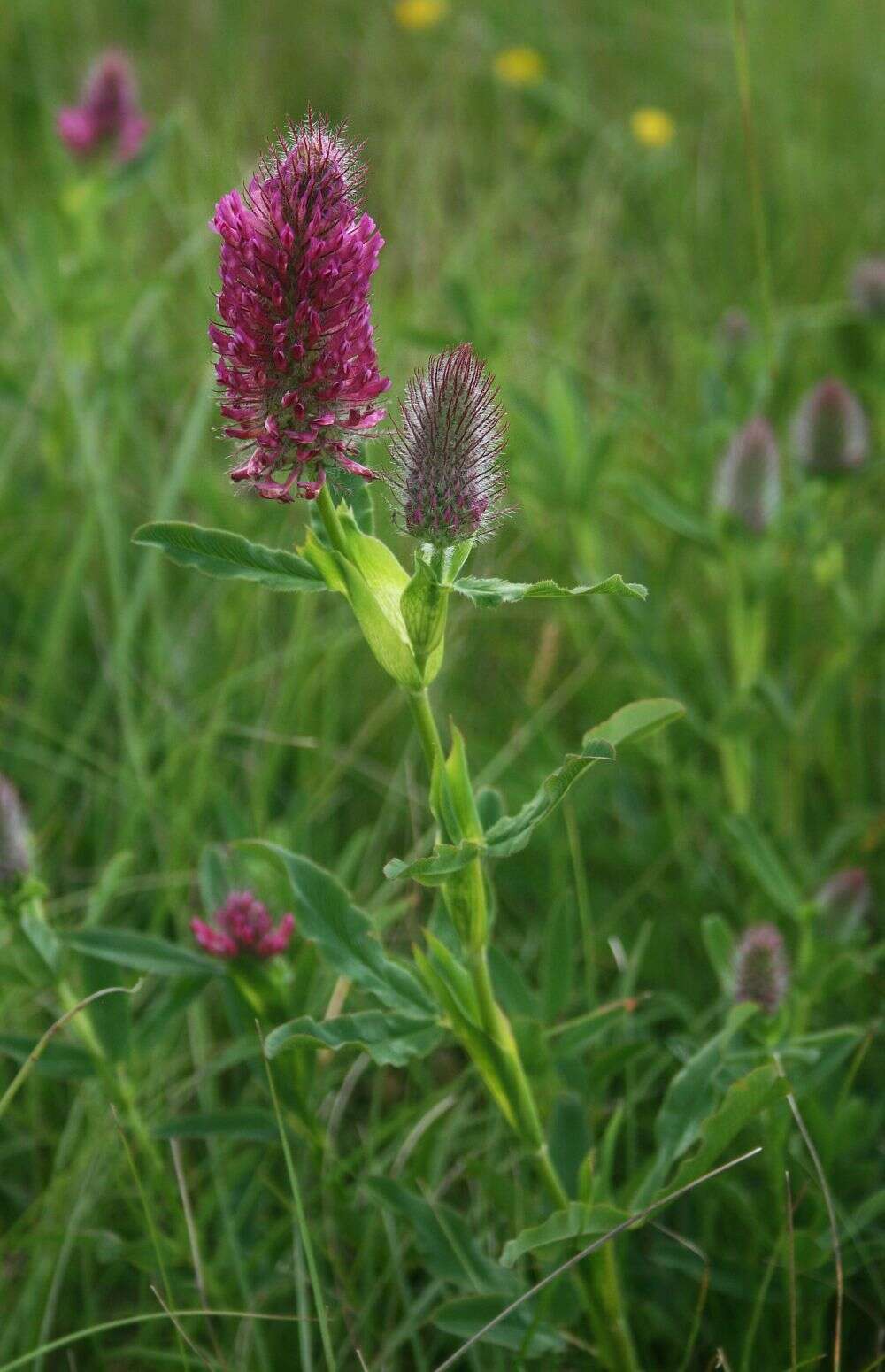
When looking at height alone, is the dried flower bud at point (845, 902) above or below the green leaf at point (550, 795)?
below

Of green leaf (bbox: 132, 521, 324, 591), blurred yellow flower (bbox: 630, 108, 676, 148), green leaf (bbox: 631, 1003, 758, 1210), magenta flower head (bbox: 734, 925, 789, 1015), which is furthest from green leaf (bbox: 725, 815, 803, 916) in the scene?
blurred yellow flower (bbox: 630, 108, 676, 148)

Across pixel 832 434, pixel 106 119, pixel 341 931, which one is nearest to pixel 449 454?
pixel 341 931

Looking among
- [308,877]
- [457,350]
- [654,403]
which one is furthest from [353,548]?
[654,403]

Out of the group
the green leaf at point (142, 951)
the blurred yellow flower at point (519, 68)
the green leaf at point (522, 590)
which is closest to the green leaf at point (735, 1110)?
the green leaf at point (522, 590)

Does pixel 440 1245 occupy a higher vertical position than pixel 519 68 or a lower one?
lower

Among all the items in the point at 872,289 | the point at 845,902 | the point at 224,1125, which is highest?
the point at 872,289

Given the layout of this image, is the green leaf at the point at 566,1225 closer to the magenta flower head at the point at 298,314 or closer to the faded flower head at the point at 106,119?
the magenta flower head at the point at 298,314

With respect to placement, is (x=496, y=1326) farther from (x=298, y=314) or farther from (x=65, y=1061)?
(x=298, y=314)

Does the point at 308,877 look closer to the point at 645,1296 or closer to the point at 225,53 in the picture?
the point at 645,1296

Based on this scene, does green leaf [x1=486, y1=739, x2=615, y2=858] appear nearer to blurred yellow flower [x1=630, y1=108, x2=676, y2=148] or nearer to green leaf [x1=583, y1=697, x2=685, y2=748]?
green leaf [x1=583, y1=697, x2=685, y2=748]
